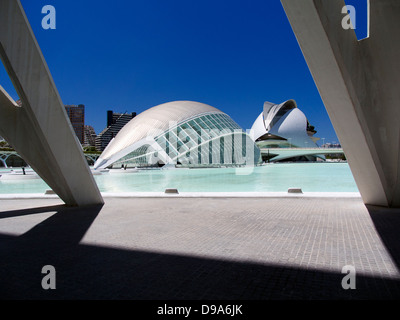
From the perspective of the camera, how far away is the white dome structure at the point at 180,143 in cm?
3098

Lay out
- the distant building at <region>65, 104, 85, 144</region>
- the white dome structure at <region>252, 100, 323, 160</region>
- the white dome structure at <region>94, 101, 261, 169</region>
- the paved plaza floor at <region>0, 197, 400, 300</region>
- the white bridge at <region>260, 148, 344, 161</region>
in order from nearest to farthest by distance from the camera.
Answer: the paved plaza floor at <region>0, 197, 400, 300</region> < the white dome structure at <region>94, 101, 261, 169</region> < the white bridge at <region>260, 148, 344, 161</region> < the white dome structure at <region>252, 100, 323, 160</region> < the distant building at <region>65, 104, 85, 144</region>

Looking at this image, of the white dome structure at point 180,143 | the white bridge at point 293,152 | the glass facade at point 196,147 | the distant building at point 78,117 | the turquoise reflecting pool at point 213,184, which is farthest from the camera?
the distant building at point 78,117

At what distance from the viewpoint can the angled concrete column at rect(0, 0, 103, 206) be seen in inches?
200

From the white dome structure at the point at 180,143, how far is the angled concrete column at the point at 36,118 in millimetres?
23253

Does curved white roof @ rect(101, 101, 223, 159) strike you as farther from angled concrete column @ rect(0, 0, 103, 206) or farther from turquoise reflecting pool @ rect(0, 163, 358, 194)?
angled concrete column @ rect(0, 0, 103, 206)

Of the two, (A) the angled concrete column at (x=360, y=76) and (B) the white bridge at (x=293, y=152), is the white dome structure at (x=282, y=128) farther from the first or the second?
(A) the angled concrete column at (x=360, y=76)

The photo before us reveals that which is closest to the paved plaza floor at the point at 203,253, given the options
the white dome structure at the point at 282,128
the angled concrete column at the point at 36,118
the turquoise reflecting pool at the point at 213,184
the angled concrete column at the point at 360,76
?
the angled concrete column at the point at 36,118

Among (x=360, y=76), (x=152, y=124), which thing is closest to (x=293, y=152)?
(x=152, y=124)

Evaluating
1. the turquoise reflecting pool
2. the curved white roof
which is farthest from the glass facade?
the turquoise reflecting pool

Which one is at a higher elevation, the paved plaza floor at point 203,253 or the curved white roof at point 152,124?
the curved white roof at point 152,124

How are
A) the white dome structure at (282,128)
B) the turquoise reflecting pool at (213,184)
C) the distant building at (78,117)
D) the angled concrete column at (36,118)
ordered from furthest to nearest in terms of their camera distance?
the distant building at (78,117) → the white dome structure at (282,128) → the turquoise reflecting pool at (213,184) → the angled concrete column at (36,118)

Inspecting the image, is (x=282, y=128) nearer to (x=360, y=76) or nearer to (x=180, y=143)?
(x=180, y=143)

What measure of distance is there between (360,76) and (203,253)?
424 centimetres

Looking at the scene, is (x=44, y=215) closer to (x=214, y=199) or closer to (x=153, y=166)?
(x=214, y=199)
